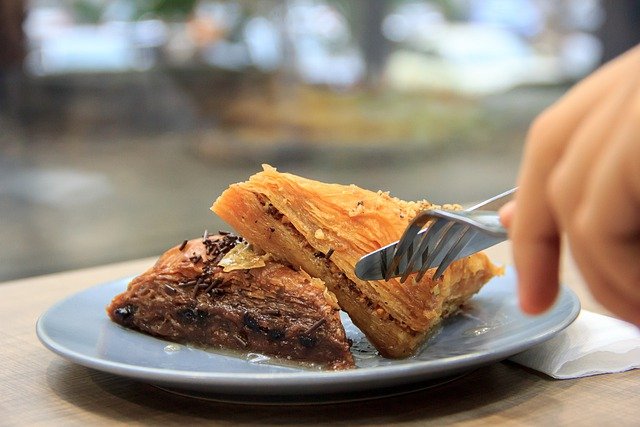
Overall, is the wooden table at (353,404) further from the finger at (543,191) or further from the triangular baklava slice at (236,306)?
the finger at (543,191)

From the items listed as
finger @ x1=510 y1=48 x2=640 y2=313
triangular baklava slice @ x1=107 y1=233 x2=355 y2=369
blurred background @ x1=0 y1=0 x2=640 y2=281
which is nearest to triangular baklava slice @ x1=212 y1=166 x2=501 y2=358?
triangular baklava slice @ x1=107 y1=233 x2=355 y2=369

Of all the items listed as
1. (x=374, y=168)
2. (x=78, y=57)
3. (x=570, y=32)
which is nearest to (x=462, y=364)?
(x=78, y=57)

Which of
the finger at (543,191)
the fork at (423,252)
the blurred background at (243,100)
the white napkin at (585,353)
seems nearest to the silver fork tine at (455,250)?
the fork at (423,252)

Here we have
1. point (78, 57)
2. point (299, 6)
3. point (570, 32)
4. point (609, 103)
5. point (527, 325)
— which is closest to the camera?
point (609, 103)

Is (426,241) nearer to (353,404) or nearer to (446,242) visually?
(446,242)

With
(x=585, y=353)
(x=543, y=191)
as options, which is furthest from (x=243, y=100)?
(x=543, y=191)

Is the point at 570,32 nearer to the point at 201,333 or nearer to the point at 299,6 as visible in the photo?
the point at 299,6

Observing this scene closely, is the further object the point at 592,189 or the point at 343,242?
the point at 343,242
